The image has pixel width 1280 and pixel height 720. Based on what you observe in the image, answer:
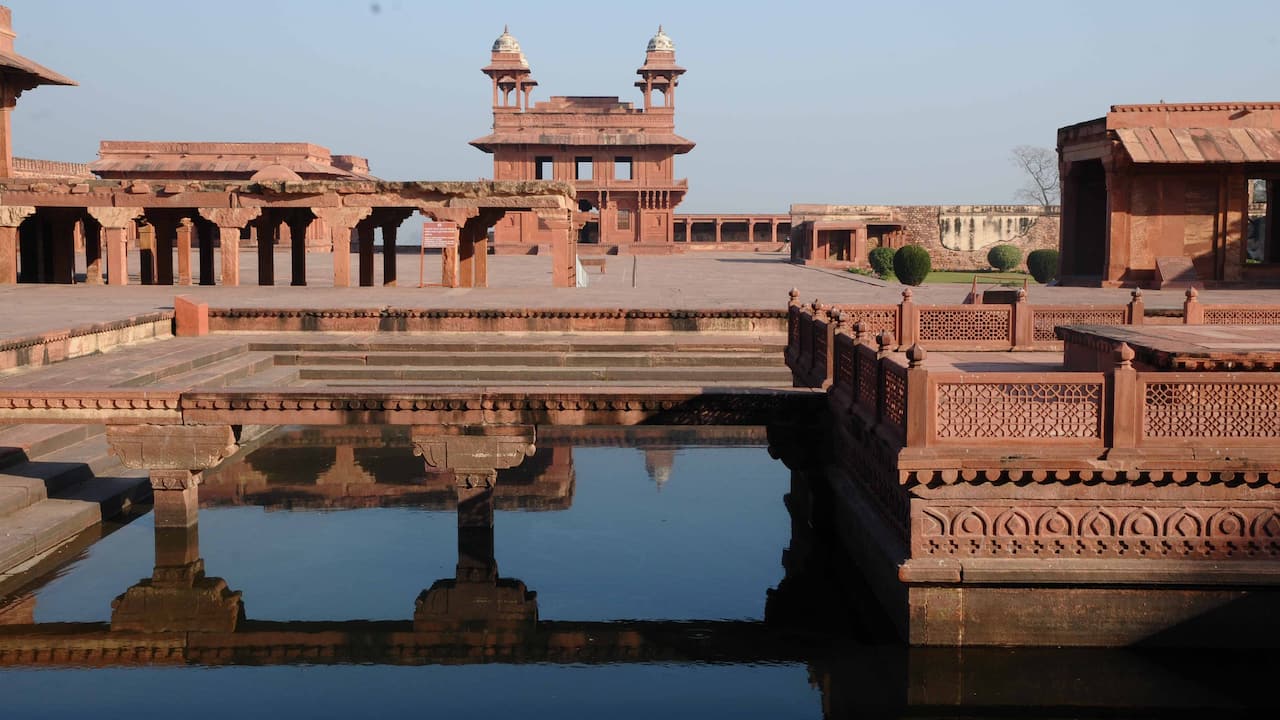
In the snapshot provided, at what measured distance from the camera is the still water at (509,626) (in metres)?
6.14

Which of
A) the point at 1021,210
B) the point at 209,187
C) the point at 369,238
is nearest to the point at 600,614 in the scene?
the point at 209,187

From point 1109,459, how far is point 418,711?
3.63 metres

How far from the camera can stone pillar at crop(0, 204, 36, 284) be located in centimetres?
2077

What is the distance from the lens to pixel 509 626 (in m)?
7.41

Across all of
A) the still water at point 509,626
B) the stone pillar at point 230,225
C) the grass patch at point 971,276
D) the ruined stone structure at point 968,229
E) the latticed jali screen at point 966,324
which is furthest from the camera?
the ruined stone structure at point 968,229

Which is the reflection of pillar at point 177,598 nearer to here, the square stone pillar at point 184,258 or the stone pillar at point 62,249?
the stone pillar at point 62,249

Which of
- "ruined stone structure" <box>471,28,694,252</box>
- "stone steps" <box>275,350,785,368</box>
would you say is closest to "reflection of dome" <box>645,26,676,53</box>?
"ruined stone structure" <box>471,28,694,252</box>

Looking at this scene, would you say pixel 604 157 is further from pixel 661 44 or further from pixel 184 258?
pixel 184 258

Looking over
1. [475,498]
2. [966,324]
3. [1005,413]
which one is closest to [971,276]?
[966,324]

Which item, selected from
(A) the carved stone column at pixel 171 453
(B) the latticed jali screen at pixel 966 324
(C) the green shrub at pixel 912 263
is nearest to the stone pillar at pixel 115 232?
(A) the carved stone column at pixel 171 453

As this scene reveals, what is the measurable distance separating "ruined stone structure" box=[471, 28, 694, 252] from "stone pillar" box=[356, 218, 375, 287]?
23.4 m

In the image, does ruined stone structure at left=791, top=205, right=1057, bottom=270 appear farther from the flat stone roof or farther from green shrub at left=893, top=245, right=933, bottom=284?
the flat stone roof

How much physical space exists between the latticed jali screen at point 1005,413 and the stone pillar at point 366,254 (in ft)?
54.7

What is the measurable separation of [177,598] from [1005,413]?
5.19 m
